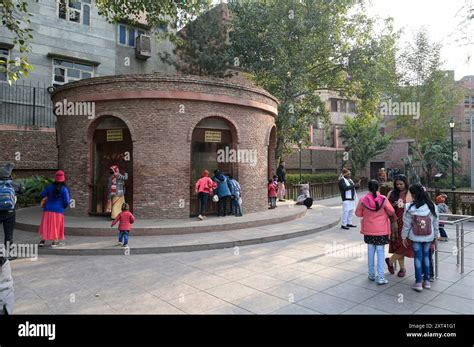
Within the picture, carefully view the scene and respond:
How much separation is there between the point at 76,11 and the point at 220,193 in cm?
1859

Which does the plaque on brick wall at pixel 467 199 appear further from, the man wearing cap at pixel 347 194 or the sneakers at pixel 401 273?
the sneakers at pixel 401 273

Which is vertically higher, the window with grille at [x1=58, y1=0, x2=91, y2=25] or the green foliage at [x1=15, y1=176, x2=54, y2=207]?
the window with grille at [x1=58, y1=0, x2=91, y2=25]

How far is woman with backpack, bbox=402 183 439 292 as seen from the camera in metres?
5.07

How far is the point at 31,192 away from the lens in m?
14.9

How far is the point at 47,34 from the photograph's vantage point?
66.0ft

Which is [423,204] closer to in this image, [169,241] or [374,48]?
[169,241]

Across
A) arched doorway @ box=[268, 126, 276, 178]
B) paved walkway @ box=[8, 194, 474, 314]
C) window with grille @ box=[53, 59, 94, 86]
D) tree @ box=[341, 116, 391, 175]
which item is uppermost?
window with grille @ box=[53, 59, 94, 86]

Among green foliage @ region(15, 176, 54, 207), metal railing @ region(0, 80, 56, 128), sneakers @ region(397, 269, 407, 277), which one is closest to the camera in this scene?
sneakers @ region(397, 269, 407, 277)

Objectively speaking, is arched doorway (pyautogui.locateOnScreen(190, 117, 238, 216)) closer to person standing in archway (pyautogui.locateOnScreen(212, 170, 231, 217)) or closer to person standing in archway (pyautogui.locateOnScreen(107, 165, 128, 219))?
person standing in archway (pyautogui.locateOnScreen(212, 170, 231, 217))

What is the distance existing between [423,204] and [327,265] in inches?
93.7

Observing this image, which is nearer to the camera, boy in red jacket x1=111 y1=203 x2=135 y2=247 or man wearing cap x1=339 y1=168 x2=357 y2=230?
boy in red jacket x1=111 y1=203 x2=135 y2=247

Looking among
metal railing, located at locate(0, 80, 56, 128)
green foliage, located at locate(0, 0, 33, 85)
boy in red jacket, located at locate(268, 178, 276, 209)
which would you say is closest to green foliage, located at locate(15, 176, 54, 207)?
metal railing, located at locate(0, 80, 56, 128)

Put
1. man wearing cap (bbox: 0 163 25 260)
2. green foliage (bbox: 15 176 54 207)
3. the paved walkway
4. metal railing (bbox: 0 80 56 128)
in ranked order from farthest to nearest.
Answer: metal railing (bbox: 0 80 56 128), green foliage (bbox: 15 176 54 207), man wearing cap (bbox: 0 163 25 260), the paved walkway

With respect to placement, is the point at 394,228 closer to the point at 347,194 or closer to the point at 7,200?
the point at 347,194
